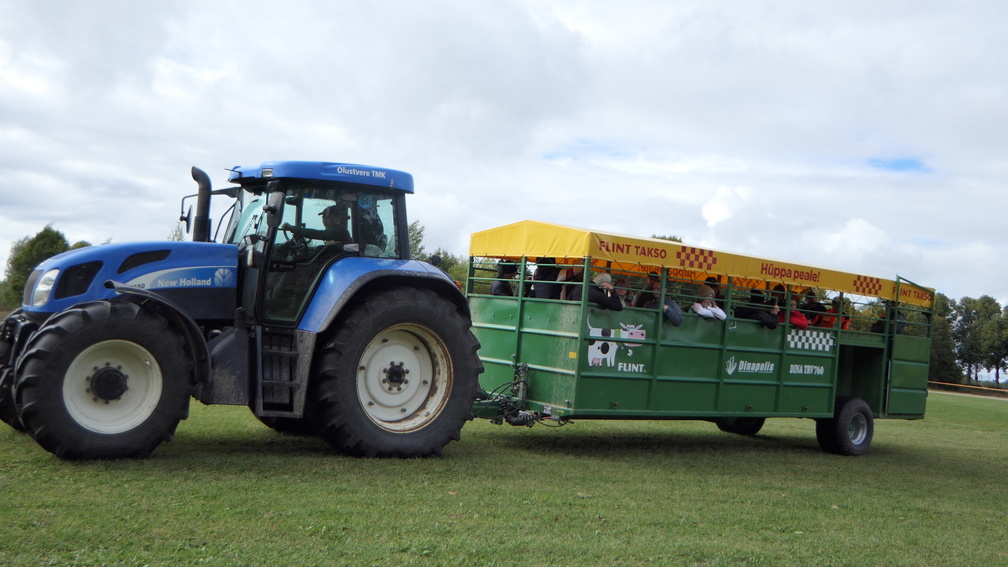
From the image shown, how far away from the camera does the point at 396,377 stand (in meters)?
8.16

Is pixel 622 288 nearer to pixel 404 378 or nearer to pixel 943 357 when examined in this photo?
pixel 404 378

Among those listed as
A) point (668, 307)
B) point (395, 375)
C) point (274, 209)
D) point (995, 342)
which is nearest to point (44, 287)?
point (274, 209)

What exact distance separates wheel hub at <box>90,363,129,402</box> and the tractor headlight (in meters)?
0.83

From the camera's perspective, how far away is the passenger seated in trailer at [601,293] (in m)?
9.40

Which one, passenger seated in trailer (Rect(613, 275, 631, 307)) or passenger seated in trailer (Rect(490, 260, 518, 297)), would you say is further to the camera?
passenger seated in trailer (Rect(490, 260, 518, 297))

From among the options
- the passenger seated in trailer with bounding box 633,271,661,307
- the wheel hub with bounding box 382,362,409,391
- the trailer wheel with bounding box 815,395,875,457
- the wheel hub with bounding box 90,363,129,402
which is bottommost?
the trailer wheel with bounding box 815,395,875,457

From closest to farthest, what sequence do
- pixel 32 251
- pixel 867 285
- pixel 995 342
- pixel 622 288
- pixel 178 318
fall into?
1. pixel 178 318
2. pixel 622 288
3. pixel 867 285
4. pixel 32 251
5. pixel 995 342

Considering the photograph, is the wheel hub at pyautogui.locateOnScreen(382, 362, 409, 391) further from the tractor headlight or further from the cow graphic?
the tractor headlight

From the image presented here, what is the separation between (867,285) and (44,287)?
9.77 metres

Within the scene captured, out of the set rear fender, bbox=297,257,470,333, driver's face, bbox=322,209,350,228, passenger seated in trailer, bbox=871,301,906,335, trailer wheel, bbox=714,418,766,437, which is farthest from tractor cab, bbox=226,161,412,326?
passenger seated in trailer, bbox=871,301,906,335

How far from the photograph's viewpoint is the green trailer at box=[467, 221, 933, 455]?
9.48 metres

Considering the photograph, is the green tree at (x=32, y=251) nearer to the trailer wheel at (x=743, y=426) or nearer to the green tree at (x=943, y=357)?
the trailer wheel at (x=743, y=426)

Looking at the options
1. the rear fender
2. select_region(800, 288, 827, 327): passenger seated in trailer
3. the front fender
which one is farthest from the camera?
select_region(800, 288, 827, 327): passenger seated in trailer

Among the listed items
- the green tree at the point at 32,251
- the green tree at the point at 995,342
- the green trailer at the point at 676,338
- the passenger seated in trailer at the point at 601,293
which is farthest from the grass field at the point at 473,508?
the green tree at the point at 995,342
